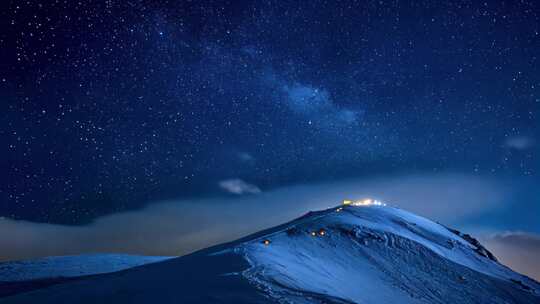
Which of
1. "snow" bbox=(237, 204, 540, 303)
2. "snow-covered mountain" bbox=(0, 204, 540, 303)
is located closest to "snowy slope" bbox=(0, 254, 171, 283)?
"snow-covered mountain" bbox=(0, 204, 540, 303)

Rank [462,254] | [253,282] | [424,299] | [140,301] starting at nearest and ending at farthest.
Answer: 1. [140,301]
2. [253,282]
3. [424,299]
4. [462,254]

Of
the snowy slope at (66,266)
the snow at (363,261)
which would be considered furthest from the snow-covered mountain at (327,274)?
the snowy slope at (66,266)

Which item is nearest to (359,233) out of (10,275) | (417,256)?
(417,256)

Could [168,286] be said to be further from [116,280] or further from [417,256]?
[417,256]

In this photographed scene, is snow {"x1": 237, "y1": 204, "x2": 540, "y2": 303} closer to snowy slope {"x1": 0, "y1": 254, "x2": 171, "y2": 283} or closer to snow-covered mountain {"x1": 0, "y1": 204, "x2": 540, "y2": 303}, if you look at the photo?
snow-covered mountain {"x1": 0, "y1": 204, "x2": 540, "y2": 303}

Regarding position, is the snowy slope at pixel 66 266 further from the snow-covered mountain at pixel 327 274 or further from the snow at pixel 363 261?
the snow at pixel 363 261

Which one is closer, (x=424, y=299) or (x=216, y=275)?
(x=216, y=275)

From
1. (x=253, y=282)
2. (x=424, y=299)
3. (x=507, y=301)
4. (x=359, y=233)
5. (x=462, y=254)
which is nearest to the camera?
(x=253, y=282)

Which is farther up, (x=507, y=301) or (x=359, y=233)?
(x=359, y=233)
